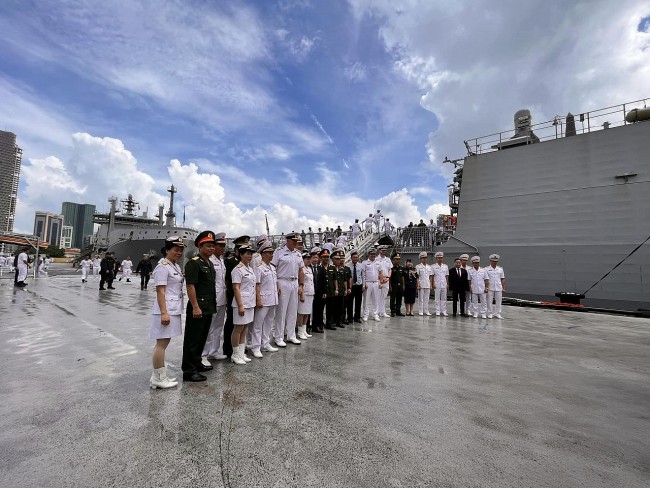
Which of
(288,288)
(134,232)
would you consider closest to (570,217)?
(288,288)

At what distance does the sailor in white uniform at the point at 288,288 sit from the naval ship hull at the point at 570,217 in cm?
1013

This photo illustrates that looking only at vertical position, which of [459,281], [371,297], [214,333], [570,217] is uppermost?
[570,217]

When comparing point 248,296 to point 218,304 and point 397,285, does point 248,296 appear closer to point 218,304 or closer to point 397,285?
point 218,304

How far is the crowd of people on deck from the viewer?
10.3 ft

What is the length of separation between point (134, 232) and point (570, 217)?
36242 millimetres

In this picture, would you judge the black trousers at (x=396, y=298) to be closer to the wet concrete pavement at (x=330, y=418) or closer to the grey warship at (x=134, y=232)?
the wet concrete pavement at (x=330, y=418)

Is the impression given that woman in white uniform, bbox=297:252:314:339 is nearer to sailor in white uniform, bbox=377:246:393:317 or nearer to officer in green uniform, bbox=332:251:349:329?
officer in green uniform, bbox=332:251:349:329

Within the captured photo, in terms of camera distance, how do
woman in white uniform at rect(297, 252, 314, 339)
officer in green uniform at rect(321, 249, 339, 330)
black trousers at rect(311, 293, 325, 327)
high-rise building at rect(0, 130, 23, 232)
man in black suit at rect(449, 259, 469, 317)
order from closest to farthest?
woman in white uniform at rect(297, 252, 314, 339)
black trousers at rect(311, 293, 325, 327)
officer in green uniform at rect(321, 249, 339, 330)
man in black suit at rect(449, 259, 469, 317)
high-rise building at rect(0, 130, 23, 232)

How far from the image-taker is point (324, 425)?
2.33 m

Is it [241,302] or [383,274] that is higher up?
[383,274]

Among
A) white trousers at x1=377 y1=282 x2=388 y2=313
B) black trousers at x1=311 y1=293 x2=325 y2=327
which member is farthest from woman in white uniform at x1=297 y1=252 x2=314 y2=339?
white trousers at x1=377 y1=282 x2=388 y2=313

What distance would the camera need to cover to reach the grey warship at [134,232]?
103 feet

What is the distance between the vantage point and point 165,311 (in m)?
3.01

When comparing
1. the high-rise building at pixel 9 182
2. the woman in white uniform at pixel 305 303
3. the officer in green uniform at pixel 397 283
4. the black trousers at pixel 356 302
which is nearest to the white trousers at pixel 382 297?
the officer in green uniform at pixel 397 283
